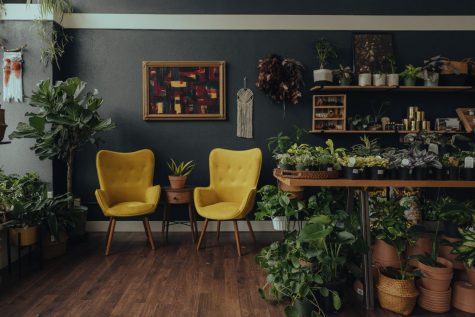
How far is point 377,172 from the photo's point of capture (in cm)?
249

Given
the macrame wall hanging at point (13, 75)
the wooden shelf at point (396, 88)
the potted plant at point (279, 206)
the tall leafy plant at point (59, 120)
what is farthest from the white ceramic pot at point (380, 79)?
the macrame wall hanging at point (13, 75)

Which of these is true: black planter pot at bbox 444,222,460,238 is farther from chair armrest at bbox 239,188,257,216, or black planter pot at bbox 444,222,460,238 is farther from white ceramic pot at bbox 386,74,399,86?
white ceramic pot at bbox 386,74,399,86

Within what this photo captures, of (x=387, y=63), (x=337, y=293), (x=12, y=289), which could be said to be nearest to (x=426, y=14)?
(x=387, y=63)

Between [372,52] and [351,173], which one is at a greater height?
[372,52]

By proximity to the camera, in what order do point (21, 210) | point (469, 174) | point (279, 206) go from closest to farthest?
point (469, 174) < point (21, 210) < point (279, 206)

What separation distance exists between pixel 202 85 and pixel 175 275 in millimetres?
2399

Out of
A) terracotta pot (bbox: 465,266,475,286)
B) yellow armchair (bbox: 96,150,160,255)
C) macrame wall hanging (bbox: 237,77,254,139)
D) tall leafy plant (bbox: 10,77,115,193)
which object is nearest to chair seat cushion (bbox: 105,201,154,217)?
yellow armchair (bbox: 96,150,160,255)

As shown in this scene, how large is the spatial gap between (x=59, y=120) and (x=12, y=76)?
1.10 metres

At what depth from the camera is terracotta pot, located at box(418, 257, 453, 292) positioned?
2361 mm

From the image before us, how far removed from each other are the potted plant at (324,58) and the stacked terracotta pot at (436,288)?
244 centimetres

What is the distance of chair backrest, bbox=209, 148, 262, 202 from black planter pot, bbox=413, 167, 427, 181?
6.18 ft

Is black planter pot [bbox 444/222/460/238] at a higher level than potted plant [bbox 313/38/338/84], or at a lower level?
lower

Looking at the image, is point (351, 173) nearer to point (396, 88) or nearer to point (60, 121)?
point (396, 88)

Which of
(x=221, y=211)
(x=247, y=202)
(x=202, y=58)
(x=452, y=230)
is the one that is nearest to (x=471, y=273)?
(x=452, y=230)
